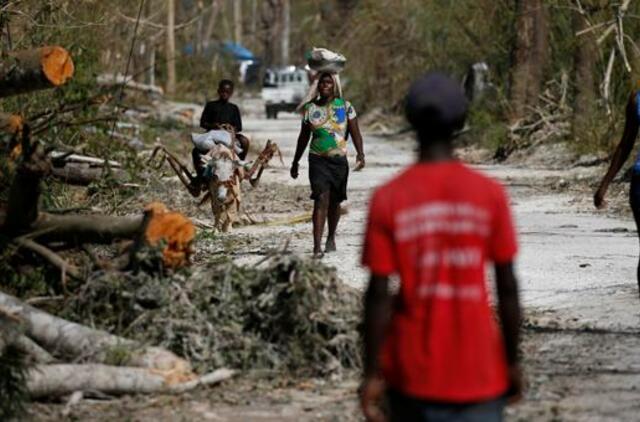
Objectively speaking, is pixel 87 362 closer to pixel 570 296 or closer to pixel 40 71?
pixel 40 71

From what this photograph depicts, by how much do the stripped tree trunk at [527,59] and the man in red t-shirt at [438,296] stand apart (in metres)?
26.2

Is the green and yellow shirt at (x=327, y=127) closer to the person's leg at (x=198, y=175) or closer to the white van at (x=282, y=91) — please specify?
the person's leg at (x=198, y=175)

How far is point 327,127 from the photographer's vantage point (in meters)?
13.0

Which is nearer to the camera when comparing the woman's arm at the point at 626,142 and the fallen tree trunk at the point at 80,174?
the woman's arm at the point at 626,142

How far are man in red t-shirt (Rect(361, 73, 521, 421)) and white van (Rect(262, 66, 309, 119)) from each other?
156 ft

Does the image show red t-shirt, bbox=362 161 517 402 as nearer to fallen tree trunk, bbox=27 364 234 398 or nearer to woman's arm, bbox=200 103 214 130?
fallen tree trunk, bbox=27 364 234 398

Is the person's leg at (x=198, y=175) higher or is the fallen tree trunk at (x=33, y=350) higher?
the person's leg at (x=198, y=175)

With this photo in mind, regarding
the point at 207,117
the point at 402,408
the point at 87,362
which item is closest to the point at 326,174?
the point at 207,117

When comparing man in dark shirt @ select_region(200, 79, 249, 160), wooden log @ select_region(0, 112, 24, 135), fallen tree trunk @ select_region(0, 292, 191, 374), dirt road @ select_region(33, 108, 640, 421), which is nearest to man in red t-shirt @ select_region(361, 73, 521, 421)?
dirt road @ select_region(33, 108, 640, 421)

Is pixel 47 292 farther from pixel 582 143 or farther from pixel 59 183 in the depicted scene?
pixel 582 143

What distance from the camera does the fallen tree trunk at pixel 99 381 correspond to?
7430 mm

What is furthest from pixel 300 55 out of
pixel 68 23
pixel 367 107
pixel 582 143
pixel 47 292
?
pixel 47 292

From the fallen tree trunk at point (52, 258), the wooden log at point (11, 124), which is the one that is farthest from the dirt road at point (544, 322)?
the wooden log at point (11, 124)

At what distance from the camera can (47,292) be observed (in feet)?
29.3
